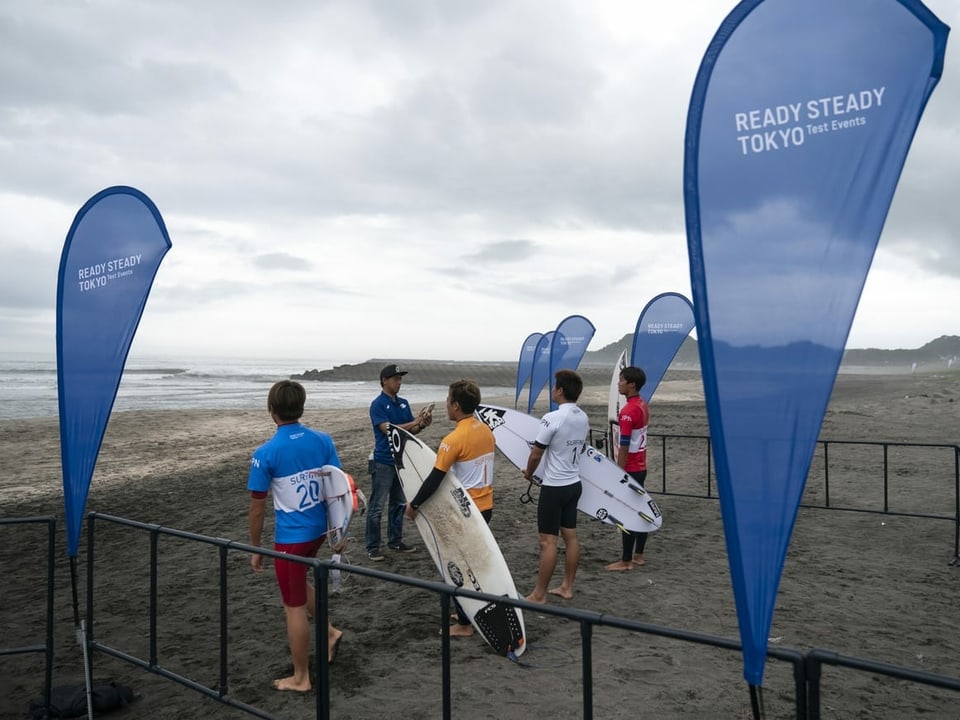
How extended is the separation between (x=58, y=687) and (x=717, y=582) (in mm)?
4931

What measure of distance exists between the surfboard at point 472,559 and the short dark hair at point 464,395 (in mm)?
461

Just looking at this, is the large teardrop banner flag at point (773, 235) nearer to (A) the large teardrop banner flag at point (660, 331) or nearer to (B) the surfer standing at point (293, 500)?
(B) the surfer standing at point (293, 500)

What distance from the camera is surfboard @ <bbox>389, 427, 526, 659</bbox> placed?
422 centimetres

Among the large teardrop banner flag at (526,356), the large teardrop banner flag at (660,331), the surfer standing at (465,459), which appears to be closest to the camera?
the surfer standing at (465,459)

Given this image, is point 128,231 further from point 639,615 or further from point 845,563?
point 845,563

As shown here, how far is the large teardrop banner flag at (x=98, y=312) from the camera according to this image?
4023mm

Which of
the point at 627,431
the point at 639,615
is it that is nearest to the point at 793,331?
the point at 639,615

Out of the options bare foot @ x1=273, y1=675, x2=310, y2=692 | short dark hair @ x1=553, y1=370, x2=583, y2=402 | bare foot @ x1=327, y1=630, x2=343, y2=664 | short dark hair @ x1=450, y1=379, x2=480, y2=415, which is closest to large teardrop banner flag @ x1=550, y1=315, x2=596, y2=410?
short dark hair @ x1=553, y1=370, x2=583, y2=402

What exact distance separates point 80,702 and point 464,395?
281 cm

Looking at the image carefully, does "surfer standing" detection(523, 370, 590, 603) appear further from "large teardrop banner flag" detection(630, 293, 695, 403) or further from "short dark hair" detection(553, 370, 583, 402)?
"large teardrop banner flag" detection(630, 293, 695, 403)

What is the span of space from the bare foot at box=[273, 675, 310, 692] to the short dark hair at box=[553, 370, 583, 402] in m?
2.60

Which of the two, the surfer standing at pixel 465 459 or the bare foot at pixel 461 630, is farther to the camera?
the bare foot at pixel 461 630

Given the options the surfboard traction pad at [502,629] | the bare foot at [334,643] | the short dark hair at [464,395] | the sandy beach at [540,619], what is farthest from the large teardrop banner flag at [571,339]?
the bare foot at [334,643]

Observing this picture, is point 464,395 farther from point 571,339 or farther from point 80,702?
point 571,339
